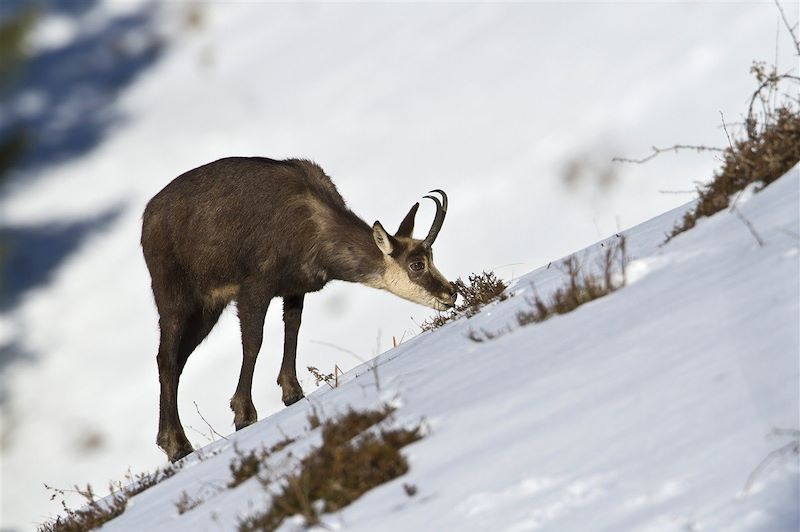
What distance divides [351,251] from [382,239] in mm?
371

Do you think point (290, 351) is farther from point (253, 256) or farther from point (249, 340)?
point (253, 256)

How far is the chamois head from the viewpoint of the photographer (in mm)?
12656

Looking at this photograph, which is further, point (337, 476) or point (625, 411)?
point (337, 476)

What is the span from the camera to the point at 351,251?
41.2ft

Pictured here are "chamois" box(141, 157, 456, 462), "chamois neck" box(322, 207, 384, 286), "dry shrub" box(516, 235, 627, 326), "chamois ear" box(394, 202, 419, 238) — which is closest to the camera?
"dry shrub" box(516, 235, 627, 326)

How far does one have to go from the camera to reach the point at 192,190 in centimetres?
1239

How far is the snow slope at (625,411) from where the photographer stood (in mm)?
4539

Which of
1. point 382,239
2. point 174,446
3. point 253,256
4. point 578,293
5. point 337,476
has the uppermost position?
point 253,256

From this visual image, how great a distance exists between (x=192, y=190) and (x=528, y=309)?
557cm

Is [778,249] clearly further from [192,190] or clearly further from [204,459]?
[192,190]

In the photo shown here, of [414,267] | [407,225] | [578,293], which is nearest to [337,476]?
[578,293]

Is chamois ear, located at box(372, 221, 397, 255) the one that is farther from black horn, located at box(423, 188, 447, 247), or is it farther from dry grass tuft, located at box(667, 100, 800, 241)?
dry grass tuft, located at box(667, 100, 800, 241)

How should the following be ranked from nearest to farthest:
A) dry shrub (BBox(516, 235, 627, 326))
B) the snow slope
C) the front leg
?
the snow slope → dry shrub (BBox(516, 235, 627, 326)) → the front leg

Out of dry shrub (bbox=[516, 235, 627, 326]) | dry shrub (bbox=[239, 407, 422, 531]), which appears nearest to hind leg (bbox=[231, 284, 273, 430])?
dry shrub (bbox=[516, 235, 627, 326])
